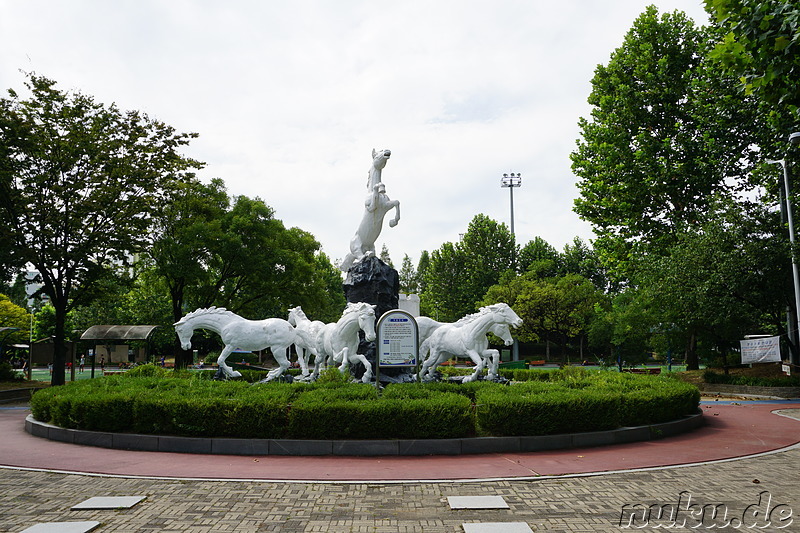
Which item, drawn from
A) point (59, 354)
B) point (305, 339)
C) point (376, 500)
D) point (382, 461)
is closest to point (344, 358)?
point (305, 339)

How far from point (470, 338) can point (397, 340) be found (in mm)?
3692

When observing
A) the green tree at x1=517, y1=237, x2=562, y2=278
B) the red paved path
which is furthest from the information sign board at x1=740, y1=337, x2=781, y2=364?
the green tree at x1=517, y1=237, x2=562, y2=278

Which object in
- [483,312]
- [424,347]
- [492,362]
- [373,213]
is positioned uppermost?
[373,213]

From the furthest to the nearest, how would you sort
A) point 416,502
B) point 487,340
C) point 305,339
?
point 305,339 → point 487,340 → point 416,502

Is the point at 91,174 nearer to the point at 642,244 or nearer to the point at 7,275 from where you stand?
the point at 7,275

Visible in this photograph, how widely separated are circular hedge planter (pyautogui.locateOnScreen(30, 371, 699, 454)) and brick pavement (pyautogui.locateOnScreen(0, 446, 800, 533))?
1878 millimetres

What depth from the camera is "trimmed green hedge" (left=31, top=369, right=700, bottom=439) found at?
8.95 meters

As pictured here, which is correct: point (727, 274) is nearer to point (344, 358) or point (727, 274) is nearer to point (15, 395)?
point (344, 358)

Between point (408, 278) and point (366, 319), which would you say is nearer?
point (366, 319)

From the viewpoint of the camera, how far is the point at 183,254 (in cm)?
2470

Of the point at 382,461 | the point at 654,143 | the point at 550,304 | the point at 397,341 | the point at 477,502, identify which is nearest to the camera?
the point at 477,502

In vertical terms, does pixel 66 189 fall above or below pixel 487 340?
above

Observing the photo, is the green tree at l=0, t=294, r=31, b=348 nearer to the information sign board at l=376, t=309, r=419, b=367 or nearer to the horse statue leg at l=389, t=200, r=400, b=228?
the horse statue leg at l=389, t=200, r=400, b=228

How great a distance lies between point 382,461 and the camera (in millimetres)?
8289
